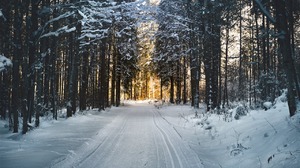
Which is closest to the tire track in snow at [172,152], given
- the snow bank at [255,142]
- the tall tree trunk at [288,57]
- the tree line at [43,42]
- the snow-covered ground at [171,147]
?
the snow-covered ground at [171,147]

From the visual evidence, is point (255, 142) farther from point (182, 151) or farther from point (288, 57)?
point (288, 57)

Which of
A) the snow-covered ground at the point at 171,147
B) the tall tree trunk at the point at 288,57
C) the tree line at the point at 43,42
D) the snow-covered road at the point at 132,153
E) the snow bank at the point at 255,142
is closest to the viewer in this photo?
the snow bank at the point at 255,142

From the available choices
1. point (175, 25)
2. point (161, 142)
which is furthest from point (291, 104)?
point (175, 25)

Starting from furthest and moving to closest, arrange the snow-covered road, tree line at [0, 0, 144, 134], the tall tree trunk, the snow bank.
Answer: tree line at [0, 0, 144, 134] → the tall tree trunk → the snow-covered road → the snow bank

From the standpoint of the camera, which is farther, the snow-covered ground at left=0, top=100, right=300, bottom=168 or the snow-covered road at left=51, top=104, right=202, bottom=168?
the snow-covered road at left=51, top=104, right=202, bottom=168

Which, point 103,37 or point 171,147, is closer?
point 171,147

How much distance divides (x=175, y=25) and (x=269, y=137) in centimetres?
1584

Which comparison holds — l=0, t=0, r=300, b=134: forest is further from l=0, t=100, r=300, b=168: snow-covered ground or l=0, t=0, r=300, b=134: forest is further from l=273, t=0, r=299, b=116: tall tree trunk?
l=0, t=100, r=300, b=168: snow-covered ground

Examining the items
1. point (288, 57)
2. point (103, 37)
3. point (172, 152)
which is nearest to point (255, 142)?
point (172, 152)

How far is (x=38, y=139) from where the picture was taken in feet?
34.6

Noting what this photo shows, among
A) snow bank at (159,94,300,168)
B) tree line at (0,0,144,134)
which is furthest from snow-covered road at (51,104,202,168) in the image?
tree line at (0,0,144,134)

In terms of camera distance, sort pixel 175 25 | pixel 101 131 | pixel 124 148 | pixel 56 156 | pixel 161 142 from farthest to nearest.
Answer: pixel 175 25 → pixel 101 131 → pixel 161 142 → pixel 124 148 → pixel 56 156

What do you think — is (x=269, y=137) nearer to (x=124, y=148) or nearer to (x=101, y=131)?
(x=124, y=148)

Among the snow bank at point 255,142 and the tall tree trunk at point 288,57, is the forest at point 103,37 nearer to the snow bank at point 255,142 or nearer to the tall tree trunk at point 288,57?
the tall tree trunk at point 288,57
